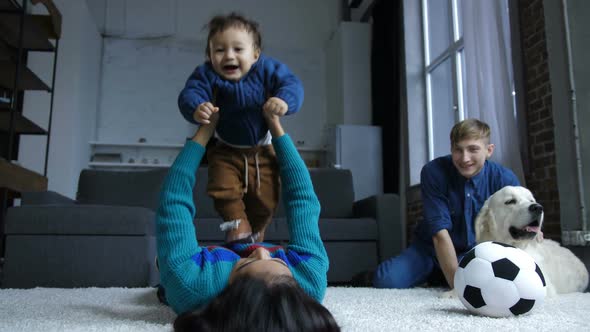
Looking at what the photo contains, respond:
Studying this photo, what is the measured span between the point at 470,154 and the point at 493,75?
1.30 meters

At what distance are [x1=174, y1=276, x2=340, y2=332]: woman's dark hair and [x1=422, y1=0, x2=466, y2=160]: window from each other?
4.26m

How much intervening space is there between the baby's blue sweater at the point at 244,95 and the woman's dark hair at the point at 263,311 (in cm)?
74

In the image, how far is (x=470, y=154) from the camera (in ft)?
7.28

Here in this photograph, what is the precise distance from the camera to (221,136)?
1549mm

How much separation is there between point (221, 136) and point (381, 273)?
145 centimetres

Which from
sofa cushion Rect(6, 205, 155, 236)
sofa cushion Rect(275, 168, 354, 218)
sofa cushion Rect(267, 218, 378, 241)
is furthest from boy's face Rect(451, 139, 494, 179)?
sofa cushion Rect(6, 205, 155, 236)

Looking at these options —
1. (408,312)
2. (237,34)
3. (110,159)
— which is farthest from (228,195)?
(110,159)

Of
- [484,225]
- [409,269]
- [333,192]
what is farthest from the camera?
[333,192]

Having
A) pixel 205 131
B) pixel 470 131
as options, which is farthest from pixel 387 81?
pixel 205 131

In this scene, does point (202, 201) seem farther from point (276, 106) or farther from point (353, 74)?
point (353, 74)

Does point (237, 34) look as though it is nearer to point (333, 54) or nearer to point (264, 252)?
point (264, 252)

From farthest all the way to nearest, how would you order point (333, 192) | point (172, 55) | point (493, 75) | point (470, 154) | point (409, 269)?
point (172, 55), point (333, 192), point (493, 75), point (409, 269), point (470, 154)

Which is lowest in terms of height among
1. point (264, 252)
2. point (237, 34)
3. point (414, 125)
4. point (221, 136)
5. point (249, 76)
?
point (264, 252)

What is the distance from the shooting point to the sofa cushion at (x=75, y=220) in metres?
2.65
